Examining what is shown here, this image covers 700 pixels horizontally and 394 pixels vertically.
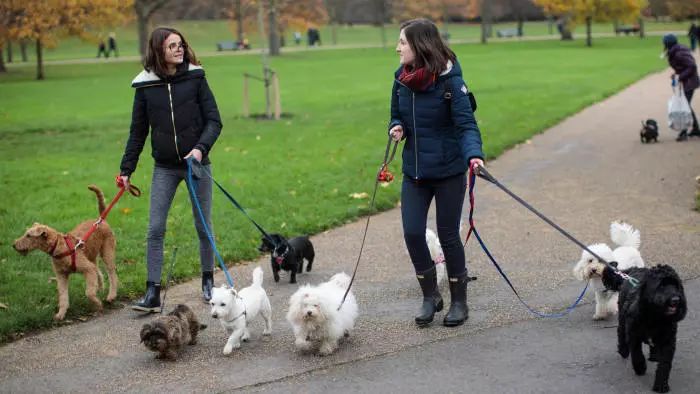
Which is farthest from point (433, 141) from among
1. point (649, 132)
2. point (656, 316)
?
point (649, 132)

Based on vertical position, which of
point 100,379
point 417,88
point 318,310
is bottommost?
point 100,379

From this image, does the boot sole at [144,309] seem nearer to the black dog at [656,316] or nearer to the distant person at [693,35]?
the black dog at [656,316]

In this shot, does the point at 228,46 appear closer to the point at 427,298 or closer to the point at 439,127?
the point at 427,298

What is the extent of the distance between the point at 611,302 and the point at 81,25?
41764 mm

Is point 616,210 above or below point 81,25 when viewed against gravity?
below

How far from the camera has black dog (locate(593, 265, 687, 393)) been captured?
4875 millimetres

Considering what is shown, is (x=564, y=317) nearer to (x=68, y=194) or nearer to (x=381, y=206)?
(x=381, y=206)

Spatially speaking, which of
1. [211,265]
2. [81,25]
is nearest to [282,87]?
[81,25]

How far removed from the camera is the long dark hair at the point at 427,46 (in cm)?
600

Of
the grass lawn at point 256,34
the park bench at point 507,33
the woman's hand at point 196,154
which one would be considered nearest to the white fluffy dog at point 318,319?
the woman's hand at point 196,154

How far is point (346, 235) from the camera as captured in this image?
32.6 feet

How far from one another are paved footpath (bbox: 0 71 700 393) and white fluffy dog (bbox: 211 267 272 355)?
12cm

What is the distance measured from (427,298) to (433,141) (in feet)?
4.02

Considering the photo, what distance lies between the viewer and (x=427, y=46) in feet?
19.7
